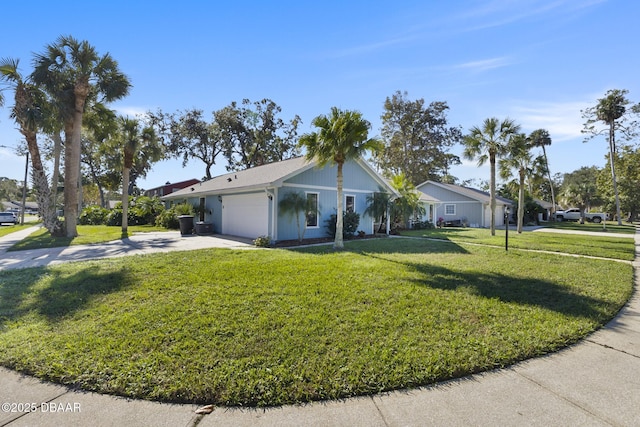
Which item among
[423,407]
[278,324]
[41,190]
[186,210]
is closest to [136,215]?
[186,210]

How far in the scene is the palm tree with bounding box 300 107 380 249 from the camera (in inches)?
383

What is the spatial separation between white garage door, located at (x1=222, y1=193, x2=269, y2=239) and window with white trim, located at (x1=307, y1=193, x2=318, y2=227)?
1794mm

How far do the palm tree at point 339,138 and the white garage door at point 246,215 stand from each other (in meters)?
3.34

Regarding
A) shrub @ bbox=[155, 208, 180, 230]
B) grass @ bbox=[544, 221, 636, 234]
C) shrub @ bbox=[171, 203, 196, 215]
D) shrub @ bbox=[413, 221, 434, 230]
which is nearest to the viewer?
shrub @ bbox=[171, 203, 196, 215]

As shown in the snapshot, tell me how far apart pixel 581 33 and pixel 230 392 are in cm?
1185

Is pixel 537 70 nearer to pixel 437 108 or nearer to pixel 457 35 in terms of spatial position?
pixel 457 35

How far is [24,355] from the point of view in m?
3.16

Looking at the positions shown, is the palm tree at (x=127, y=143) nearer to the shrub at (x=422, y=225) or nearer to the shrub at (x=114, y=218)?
the shrub at (x=114, y=218)

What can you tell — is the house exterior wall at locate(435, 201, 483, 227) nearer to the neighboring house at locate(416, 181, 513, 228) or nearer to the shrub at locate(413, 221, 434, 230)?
the neighboring house at locate(416, 181, 513, 228)

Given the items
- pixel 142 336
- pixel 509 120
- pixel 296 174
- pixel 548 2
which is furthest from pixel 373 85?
pixel 142 336

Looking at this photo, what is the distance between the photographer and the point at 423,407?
2439mm

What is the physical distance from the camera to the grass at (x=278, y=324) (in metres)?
2.78

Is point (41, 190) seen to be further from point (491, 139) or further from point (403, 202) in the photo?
point (491, 139)

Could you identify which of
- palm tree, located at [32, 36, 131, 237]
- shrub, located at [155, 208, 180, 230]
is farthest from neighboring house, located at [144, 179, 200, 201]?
palm tree, located at [32, 36, 131, 237]
